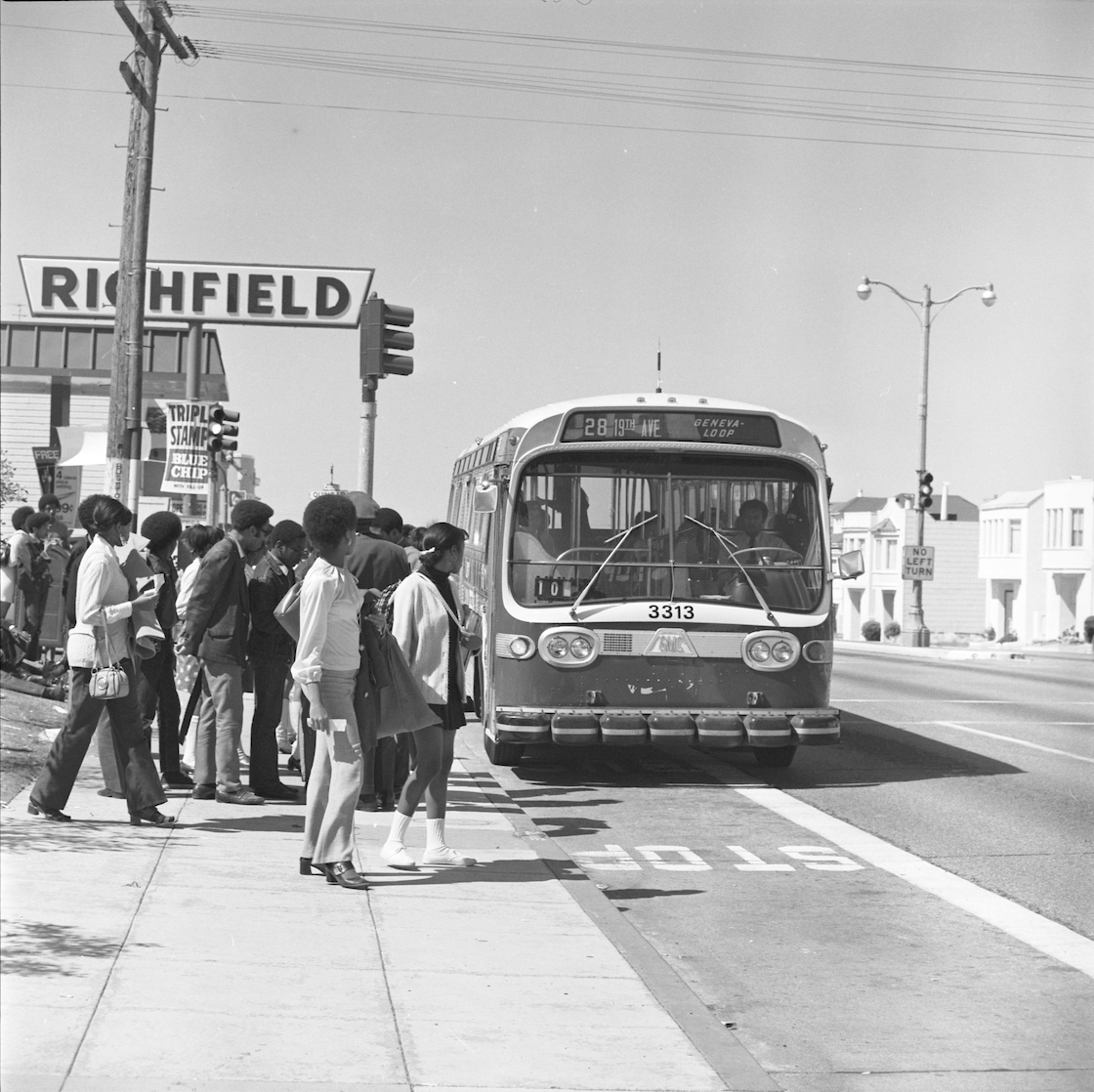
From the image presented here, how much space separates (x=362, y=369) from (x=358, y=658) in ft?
19.5

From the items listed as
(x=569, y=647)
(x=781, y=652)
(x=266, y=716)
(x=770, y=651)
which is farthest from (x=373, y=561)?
(x=781, y=652)

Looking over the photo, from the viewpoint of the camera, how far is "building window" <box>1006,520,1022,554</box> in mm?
84856

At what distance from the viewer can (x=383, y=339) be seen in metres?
13.1

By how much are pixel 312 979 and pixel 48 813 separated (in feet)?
11.3

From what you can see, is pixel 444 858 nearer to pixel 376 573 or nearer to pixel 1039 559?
pixel 376 573

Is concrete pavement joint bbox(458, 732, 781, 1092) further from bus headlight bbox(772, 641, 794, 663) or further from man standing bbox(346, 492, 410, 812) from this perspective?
bus headlight bbox(772, 641, 794, 663)

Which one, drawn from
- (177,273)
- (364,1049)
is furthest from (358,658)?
(177,273)

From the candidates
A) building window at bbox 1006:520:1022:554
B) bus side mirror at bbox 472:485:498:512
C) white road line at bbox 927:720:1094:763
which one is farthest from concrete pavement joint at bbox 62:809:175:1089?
building window at bbox 1006:520:1022:554

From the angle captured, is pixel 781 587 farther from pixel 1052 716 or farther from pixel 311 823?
pixel 1052 716

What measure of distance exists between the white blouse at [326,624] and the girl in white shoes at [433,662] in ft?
1.61

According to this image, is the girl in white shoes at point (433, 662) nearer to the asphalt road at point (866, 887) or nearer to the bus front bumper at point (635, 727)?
the asphalt road at point (866, 887)

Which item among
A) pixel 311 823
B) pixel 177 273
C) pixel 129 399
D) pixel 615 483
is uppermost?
pixel 177 273

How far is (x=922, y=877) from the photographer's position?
29.4ft

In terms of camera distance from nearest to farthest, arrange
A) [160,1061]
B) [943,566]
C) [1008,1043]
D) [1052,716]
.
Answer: [160,1061] → [1008,1043] → [1052,716] → [943,566]
